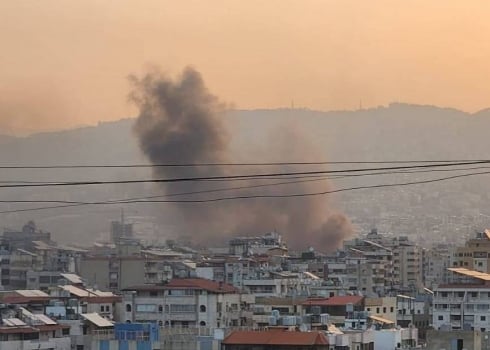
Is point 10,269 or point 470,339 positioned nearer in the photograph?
point 470,339

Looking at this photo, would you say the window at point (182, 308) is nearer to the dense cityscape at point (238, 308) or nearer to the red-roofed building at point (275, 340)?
the dense cityscape at point (238, 308)

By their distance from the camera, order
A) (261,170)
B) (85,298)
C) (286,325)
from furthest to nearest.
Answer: (261,170), (85,298), (286,325)

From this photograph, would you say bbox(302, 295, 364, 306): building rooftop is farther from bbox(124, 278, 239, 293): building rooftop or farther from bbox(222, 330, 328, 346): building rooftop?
bbox(222, 330, 328, 346): building rooftop

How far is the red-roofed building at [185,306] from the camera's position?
146ft

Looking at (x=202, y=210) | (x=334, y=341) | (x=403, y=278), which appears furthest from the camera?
(x=202, y=210)

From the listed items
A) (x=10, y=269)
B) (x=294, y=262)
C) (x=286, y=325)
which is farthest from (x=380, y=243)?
(x=286, y=325)

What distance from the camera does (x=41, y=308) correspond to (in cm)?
4544

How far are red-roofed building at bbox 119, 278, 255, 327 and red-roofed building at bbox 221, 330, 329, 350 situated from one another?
787 cm

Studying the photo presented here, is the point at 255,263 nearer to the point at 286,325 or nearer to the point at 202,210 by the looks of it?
the point at 286,325

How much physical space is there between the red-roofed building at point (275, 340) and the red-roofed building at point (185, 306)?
787cm

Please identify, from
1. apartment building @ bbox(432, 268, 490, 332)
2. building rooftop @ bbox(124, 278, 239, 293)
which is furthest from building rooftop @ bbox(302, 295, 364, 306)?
apartment building @ bbox(432, 268, 490, 332)

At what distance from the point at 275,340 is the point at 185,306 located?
34.8 feet

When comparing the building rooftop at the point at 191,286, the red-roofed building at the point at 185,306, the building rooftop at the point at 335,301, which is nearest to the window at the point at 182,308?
the red-roofed building at the point at 185,306

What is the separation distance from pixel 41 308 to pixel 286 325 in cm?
868
